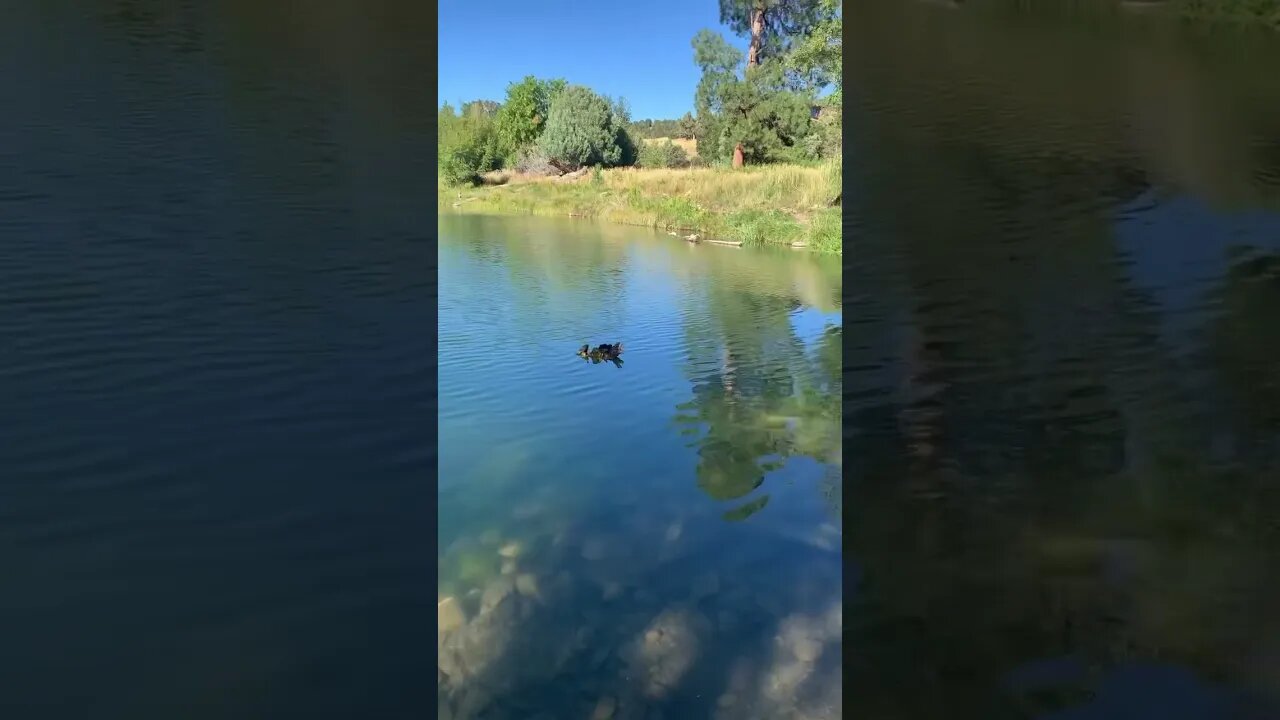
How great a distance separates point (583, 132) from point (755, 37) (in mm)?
2043

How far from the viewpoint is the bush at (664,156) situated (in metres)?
9.00

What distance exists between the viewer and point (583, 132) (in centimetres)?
890

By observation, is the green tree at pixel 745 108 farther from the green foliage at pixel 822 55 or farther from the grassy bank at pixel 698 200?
the grassy bank at pixel 698 200

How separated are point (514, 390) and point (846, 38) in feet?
5.26

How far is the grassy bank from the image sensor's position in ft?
19.2

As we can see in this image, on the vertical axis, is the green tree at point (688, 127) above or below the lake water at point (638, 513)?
above

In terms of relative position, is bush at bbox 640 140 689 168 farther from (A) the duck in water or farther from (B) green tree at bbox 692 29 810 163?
(A) the duck in water

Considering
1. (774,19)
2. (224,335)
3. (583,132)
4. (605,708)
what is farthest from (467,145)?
(605,708)

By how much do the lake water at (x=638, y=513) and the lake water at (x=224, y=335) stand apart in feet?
0.93

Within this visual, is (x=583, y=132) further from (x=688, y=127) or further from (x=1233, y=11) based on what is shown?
(x=1233, y=11)

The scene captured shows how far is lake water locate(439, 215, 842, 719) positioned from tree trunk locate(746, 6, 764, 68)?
4.99m

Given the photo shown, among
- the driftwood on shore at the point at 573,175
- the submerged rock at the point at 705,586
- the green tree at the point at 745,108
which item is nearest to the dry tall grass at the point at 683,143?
the green tree at the point at 745,108

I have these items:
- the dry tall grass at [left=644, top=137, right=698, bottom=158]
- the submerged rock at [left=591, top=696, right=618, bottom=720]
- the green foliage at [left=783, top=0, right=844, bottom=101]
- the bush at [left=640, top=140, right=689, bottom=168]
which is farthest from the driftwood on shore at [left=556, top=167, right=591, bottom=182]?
the submerged rock at [left=591, top=696, right=618, bottom=720]

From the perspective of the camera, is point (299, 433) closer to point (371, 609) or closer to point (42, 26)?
point (371, 609)
